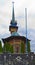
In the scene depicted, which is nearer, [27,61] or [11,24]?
[27,61]

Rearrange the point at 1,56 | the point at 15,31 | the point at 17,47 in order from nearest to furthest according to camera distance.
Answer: the point at 1,56 < the point at 17,47 < the point at 15,31

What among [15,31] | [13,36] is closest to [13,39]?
[13,36]

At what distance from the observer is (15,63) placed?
13.1m

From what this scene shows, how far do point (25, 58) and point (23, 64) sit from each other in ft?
1.29

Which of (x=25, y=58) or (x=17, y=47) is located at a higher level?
(x=25, y=58)

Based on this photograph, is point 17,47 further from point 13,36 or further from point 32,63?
point 32,63

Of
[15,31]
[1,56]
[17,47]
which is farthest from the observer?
[15,31]

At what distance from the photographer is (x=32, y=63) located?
1347 cm

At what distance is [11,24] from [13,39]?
3522mm

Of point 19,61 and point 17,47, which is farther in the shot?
point 17,47

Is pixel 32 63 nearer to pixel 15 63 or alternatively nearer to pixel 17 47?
pixel 15 63

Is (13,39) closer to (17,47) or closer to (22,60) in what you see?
(17,47)

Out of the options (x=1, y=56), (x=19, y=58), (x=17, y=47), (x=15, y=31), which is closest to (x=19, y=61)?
(x=19, y=58)

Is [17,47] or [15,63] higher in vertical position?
[15,63]
